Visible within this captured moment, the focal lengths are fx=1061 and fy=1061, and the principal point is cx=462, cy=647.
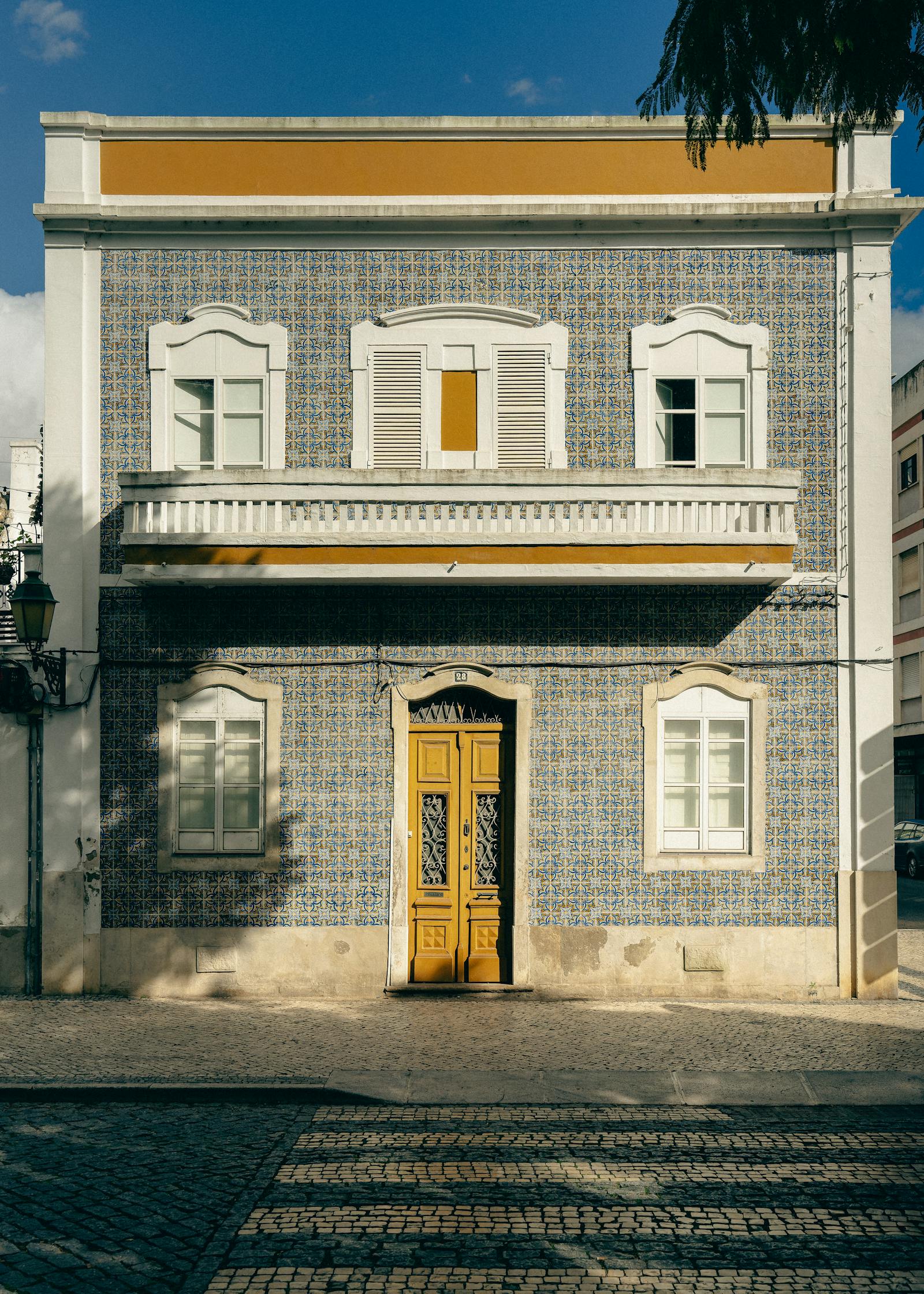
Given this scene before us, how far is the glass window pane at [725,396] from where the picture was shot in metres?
11.0

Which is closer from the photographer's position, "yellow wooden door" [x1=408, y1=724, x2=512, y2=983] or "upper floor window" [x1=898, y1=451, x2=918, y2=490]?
"yellow wooden door" [x1=408, y1=724, x2=512, y2=983]

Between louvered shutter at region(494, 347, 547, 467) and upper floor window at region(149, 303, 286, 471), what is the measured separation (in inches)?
89.4

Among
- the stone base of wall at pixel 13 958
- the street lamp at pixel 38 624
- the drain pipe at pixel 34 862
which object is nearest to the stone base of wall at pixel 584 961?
the drain pipe at pixel 34 862

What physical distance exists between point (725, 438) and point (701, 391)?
0.55m

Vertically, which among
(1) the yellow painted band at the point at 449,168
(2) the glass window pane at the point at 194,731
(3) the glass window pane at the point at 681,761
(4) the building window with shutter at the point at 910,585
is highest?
(1) the yellow painted band at the point at 449,168

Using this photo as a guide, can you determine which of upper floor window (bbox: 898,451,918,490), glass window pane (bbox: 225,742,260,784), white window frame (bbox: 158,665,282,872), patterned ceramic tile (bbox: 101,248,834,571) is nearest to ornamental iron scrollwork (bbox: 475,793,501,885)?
white window frame (bbox: 158,665,282,872)

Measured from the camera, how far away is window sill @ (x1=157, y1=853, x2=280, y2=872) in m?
10.7

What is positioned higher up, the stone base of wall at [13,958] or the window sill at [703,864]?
the window sill at [703,864]

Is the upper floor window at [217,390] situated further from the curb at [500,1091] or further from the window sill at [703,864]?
the curb at [500,1091]

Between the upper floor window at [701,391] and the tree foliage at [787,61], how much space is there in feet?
15.7

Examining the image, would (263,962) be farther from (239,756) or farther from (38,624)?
(38,624)

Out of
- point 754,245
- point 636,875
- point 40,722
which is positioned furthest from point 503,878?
point 754,245

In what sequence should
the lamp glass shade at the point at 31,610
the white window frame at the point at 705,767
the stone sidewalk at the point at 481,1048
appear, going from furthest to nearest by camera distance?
the white window frame at the point at 705,767 < the lamp glass shade at the point at 31,610 < the stone sidewalk at the point at 481,1048

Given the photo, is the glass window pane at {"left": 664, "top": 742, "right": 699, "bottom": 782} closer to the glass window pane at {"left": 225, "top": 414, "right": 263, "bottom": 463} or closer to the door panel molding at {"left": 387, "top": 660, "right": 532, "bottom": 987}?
the door panel molding at {"left": 387, "top": 660, "right": 532, "bottom": 987}
